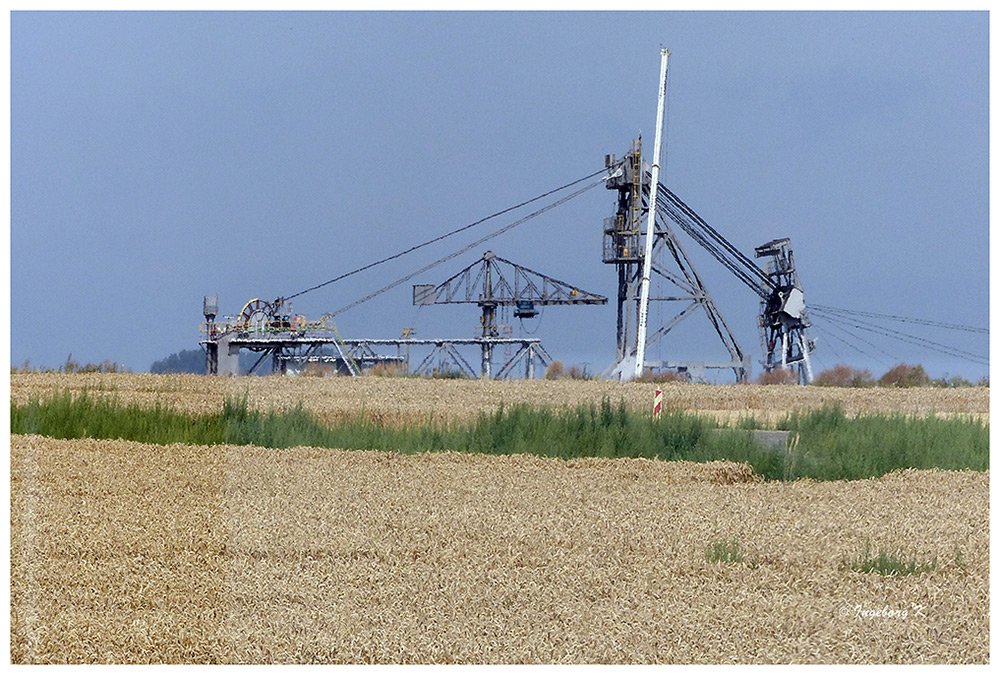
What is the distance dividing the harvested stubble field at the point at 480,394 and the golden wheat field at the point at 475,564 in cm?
665

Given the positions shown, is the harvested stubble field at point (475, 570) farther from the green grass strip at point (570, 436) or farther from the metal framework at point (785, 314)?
the metal framework at point (785, 314)

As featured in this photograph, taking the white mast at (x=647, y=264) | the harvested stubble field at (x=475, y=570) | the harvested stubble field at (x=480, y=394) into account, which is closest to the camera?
the harvested stubble field at (x=475, y=570)

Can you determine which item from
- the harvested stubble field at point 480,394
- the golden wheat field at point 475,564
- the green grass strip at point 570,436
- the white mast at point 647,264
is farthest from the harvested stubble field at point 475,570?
the white mast at point 647,264

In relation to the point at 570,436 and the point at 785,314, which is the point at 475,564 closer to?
the point at 570,436

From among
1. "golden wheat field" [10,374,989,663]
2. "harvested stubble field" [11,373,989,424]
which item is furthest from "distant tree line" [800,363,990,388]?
"golden wheat field" [10,374,989,663]

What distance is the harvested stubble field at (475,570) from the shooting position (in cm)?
344

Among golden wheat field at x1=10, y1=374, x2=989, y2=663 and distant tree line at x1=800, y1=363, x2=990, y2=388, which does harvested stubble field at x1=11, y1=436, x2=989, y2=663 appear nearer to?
golden wheat field at x1=10, y1=374, x2=989, y2=663

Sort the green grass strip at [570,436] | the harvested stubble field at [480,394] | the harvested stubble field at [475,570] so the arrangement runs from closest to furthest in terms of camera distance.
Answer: the harvested stubble field at [475,570] → the green grass strip at [570,436] → the harvested stubble field at [480,394]

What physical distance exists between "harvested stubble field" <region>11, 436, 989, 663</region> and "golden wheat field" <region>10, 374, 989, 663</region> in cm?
1

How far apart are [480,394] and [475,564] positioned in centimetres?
1228

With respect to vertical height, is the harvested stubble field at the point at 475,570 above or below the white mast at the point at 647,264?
below

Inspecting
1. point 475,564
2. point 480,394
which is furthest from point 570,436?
point 480,394

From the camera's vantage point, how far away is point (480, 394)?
16609 millimetres

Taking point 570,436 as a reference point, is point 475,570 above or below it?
below
